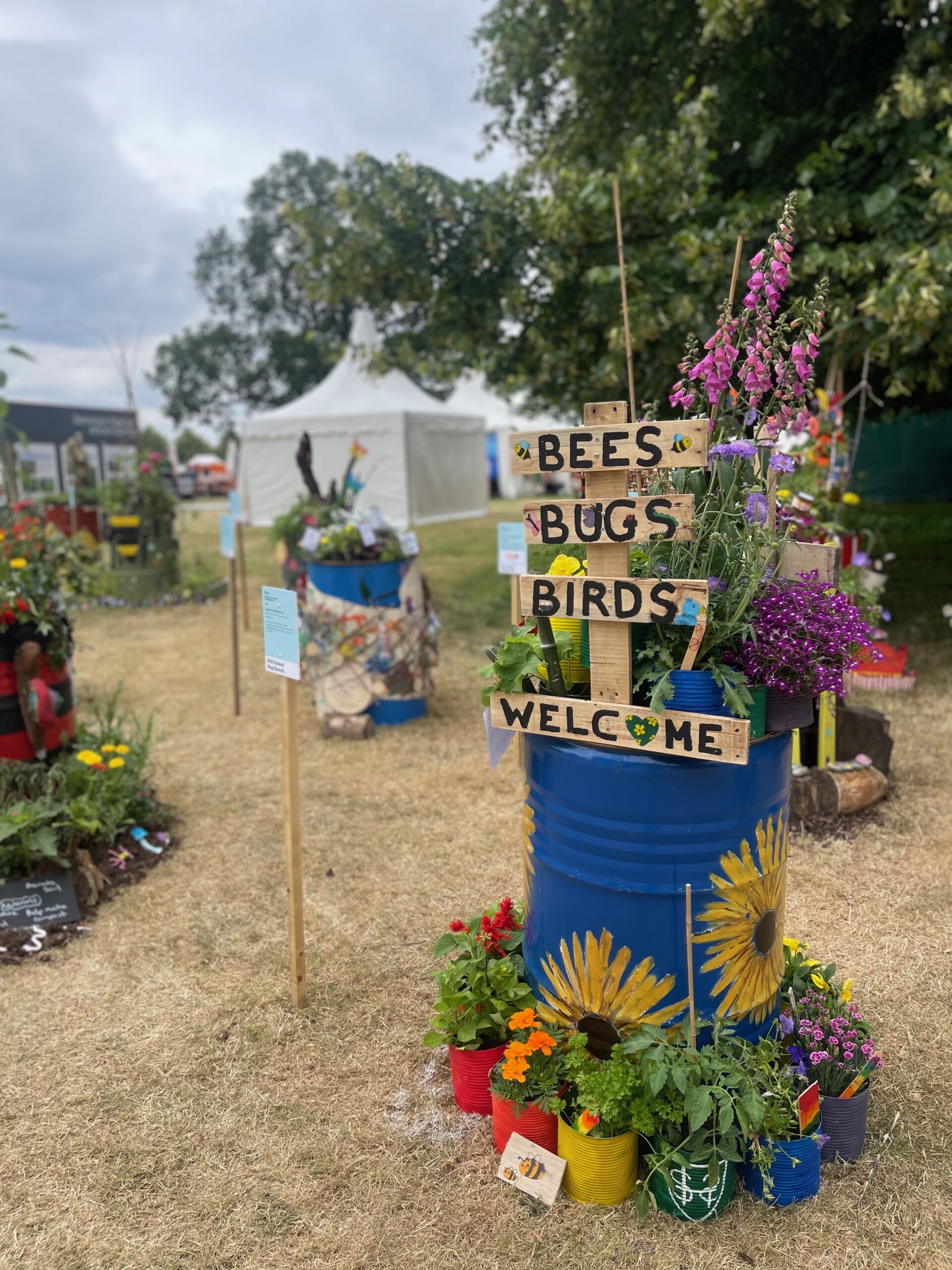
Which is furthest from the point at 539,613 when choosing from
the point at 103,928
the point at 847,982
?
the point at 103,928

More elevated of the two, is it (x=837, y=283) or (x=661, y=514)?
(x=837, y=283)

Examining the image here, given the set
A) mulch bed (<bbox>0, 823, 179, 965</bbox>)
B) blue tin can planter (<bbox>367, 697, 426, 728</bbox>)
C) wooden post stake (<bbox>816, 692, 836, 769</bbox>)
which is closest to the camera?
mulch bed (<bbox>0, 823, 179, 965</bbox>)

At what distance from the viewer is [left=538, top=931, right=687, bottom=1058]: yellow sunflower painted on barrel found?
6.51 feet

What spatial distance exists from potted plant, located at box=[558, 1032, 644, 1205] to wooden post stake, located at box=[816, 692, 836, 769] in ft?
7.63

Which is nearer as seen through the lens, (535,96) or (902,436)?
(535,96)

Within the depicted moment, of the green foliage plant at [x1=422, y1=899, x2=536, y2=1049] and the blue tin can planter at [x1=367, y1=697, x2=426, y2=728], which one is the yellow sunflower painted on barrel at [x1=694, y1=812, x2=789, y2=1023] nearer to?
the green foliage plant at [x1=422, y1=899, x2=536, y2=1049]

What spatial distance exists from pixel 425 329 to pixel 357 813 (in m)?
5.70

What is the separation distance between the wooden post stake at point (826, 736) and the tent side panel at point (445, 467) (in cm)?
1279

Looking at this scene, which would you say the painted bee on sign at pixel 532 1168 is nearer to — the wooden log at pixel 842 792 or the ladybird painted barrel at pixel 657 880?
the ladybird painted barrel at pixel 657 880

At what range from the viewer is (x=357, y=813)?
4.30m

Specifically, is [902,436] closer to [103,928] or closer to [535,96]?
[535,96]

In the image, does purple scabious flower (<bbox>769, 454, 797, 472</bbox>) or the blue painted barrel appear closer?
purple scabious flower (<bbox>769, 454, 797, 472</bbox>)

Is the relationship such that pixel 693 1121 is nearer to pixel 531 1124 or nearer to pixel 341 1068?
pixel 531 1124

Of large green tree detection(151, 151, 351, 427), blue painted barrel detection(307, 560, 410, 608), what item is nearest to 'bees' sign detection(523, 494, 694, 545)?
blue painted barrel detection(307, 560, 410, 608)
